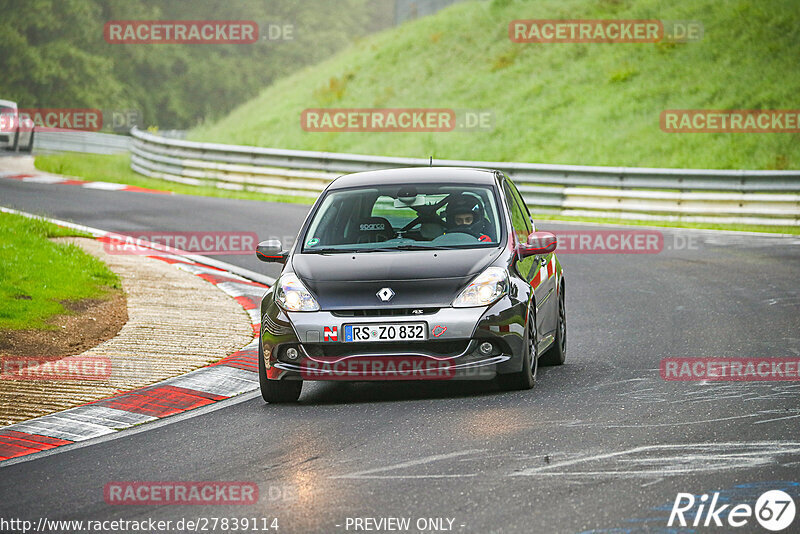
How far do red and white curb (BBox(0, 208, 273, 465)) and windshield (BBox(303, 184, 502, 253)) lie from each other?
124 cm

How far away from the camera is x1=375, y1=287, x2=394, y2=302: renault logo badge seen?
8.13 meters

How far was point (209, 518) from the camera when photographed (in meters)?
5.67

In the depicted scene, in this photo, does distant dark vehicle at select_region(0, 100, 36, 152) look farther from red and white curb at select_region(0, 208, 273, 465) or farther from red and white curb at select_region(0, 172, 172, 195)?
→ red and white curb at select_region(0, 208, 273, 465)

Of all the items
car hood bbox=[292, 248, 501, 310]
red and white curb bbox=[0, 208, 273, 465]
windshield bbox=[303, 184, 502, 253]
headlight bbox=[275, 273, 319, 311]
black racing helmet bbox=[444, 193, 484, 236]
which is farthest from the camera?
black racing helmet bbox=[444, 193, 484, 236]

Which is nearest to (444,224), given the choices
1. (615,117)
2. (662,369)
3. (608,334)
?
(662,369)

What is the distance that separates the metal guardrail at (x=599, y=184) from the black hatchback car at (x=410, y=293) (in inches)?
439

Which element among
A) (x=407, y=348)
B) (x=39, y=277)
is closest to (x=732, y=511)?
(x=407, y=348)

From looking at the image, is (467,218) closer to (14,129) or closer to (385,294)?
(385,294)

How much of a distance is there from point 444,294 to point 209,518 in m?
2.97

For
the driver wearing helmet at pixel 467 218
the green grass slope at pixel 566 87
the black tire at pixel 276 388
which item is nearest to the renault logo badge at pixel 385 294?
the black tire at pixel 276 388

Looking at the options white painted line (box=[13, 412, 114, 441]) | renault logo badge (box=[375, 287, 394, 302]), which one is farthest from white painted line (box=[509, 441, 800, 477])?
white painted line (box=[13, 412, 114, 441])

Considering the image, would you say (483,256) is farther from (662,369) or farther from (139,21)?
(139,21)

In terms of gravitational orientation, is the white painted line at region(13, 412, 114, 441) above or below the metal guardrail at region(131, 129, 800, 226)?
below

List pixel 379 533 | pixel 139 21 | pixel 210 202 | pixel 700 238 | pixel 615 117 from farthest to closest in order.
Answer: pixel 139 21, pixel 615 117, pixel 210 202, pixel 700 238, pixel 379 533
